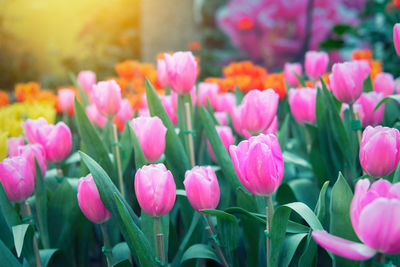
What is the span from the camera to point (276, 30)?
4.62 m

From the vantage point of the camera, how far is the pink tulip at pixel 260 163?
648mm

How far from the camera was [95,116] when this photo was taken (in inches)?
57.5

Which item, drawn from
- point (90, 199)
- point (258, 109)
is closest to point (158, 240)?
point (90, 199)

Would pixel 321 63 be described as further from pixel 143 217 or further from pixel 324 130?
pixel 143 217

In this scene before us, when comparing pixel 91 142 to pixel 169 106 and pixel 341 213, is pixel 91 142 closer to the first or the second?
pixel 169 106

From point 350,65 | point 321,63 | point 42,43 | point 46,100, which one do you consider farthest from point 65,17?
point 350,65

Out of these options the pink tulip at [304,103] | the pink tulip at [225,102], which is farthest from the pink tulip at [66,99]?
the pink tulip at [304,103]

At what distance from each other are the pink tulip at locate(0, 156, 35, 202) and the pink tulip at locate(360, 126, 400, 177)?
2.07ft

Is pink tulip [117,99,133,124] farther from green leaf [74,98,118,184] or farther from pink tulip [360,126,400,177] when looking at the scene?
pink tulip [360,126,400,177]

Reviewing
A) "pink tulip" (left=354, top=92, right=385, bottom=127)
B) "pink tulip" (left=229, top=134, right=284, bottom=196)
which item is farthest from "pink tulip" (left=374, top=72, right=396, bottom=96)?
"pink tulip" (left=229, top=134, right=284, bottom=196)

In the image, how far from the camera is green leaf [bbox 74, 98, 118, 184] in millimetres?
983

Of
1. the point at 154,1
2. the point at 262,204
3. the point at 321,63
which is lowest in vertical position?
the point at 262,204

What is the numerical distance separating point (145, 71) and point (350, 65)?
5.01 ft

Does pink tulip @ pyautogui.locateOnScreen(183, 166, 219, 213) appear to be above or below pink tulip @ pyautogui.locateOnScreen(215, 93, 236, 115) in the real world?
below
